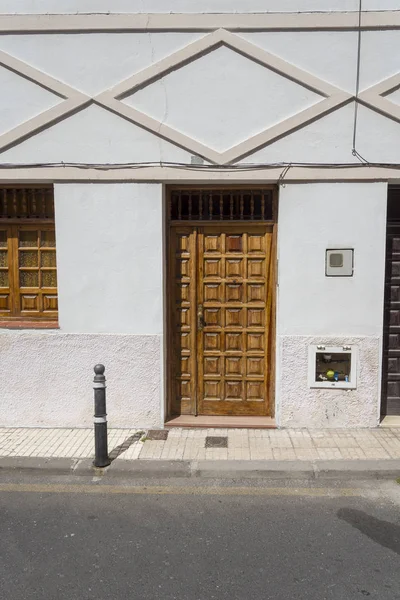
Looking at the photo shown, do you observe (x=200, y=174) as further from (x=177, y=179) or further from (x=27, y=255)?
(x=27, y=255)

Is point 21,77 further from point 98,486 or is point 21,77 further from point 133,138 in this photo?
point 98,486

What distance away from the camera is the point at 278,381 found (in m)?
6.05

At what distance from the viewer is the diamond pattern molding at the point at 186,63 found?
5656 mm

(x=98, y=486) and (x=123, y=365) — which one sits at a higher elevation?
(x=123, y=365)

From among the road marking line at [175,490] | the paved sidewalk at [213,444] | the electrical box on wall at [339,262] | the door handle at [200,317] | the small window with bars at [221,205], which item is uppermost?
the small window with bars at [221,205]

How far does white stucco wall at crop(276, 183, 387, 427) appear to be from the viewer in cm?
580

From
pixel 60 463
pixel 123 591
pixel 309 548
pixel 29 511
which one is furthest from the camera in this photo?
pixel 60 463

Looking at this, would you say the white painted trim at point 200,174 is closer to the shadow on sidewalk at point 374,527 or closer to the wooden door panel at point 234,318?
the wooden door panel at point 234,318

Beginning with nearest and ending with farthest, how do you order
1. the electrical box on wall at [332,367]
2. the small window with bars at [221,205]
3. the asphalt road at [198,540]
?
the asphalt road at [198,540]
the electrical box on wall at [332,367]
the small window with bars at [221,205]

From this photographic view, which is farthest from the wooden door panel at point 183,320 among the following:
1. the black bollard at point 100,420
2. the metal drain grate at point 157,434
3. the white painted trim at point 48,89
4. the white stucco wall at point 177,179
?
the white painted trim at point 48,89

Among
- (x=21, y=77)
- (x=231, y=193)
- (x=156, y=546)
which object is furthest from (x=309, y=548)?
(x=21, y=77)

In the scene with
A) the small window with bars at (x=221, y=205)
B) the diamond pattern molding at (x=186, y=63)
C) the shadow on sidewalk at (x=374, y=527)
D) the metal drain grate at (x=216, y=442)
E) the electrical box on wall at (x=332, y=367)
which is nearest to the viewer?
the shadow on sidewalk at (x=374, y=527)

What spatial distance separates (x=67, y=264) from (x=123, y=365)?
1445 mm

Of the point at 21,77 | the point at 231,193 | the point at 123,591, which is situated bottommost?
the point at 123,591
